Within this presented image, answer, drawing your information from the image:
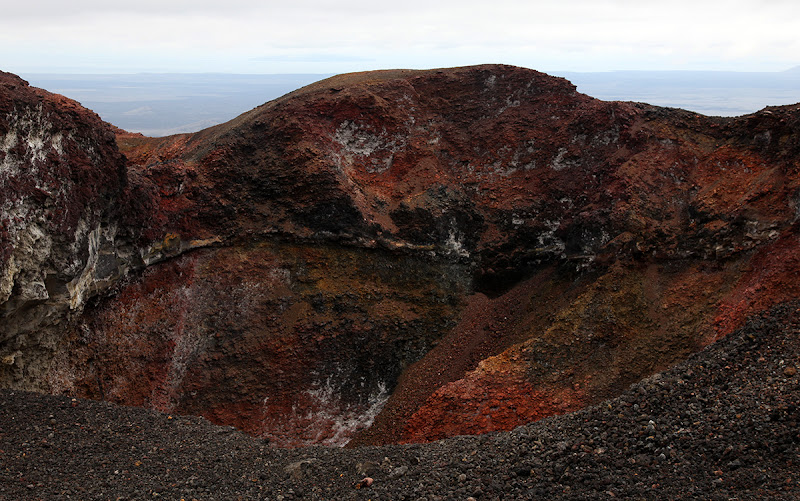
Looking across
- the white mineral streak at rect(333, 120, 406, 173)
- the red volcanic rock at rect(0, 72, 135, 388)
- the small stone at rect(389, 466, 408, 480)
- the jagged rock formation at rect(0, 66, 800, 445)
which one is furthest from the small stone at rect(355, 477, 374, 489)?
the white mineral streak at rect(333, 120, 406, 173)

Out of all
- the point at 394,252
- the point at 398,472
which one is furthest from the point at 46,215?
the point at 394,252

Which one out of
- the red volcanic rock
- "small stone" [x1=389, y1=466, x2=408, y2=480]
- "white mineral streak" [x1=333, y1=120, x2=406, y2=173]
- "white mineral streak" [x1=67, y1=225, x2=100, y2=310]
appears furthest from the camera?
"white mineral streak" [x1=333, y1=120, x2=406, y2=173]

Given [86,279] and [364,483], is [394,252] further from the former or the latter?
[364,483]

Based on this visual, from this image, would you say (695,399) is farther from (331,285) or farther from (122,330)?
(122,330)

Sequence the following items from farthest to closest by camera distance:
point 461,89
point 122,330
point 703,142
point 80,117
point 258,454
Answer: point 461,89, point 703,142, point 122,330, point 80,117, point 258,454

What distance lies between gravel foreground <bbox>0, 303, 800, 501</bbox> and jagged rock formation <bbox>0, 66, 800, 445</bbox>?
362 centimetres

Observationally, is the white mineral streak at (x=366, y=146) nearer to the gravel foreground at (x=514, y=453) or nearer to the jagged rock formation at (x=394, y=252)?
the jagged rock formation at (x=394, y=252)

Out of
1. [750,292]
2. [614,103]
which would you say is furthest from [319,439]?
[614,103]

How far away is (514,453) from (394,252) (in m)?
13.1

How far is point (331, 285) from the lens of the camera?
24.1 meters

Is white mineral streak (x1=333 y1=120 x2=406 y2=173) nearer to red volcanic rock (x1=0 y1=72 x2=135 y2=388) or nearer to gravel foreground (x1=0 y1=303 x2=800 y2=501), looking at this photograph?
red volcanic rock (x1=0 y1=72 x2=135 y2=388)

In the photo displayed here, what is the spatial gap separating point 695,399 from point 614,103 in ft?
54.2

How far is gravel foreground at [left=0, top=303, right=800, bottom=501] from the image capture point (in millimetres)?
11062

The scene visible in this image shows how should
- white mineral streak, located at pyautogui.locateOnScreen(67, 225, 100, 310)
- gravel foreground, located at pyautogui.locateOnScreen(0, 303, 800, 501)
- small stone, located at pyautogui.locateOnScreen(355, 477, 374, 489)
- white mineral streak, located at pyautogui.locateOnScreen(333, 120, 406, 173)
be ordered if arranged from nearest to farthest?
1. gravel foreground, located at pyautogui.locateOnScreen(0, 303, 800, 501)
2. small stone, located at pyautogui.locateOnScreen(355, 477, 374, 489)
3. white mineral streak, located at pyautogui.locateOnScreen(67, 225, 100, 310)
4. white mineral streak, located at pyautogui.locateOnScreen(333, 120, 406, 173)
